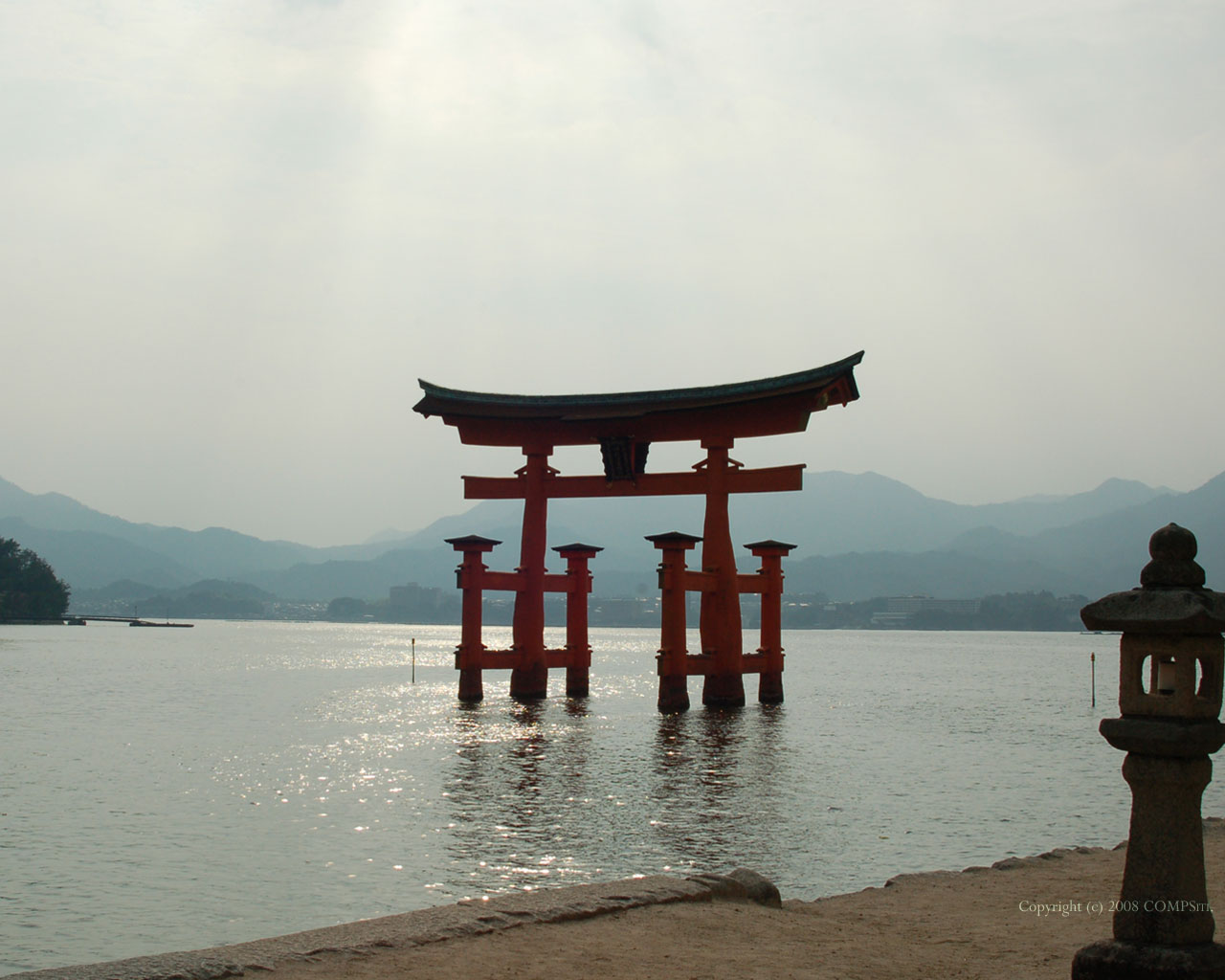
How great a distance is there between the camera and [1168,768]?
620 centimetres

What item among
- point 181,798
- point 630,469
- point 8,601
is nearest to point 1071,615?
point 8,601

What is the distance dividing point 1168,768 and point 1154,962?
1.07 metres

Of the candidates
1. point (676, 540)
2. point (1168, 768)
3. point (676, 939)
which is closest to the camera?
point (1168, 768)

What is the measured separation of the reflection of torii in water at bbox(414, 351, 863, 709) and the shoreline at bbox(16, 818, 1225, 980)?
18313 mm

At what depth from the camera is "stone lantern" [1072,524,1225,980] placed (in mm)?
6117

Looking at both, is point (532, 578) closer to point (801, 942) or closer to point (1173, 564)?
point (801, 942)

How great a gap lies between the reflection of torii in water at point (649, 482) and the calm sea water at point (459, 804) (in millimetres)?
1559

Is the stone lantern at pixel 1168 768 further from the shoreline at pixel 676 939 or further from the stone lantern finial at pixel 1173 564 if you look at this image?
the shoreline at pixel 676 939

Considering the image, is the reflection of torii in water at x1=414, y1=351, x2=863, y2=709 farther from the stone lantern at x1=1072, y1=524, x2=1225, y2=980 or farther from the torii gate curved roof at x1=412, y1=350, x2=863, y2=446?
the stone lantern at x1=1072, y1=524, x2=1225, y2=980

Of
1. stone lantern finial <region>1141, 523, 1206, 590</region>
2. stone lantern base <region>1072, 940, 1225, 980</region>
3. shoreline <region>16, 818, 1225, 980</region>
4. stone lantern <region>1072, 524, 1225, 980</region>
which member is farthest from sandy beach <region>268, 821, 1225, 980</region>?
stone lantern finial <region>1141, 523, 1206, 590</region>

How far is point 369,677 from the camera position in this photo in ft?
187

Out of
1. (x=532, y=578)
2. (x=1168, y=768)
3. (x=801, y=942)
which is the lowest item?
(x=801, y=942)

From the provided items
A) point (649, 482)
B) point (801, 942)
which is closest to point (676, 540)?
point (649, 482)

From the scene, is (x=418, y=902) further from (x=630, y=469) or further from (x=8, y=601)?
(x=8, y=601)
